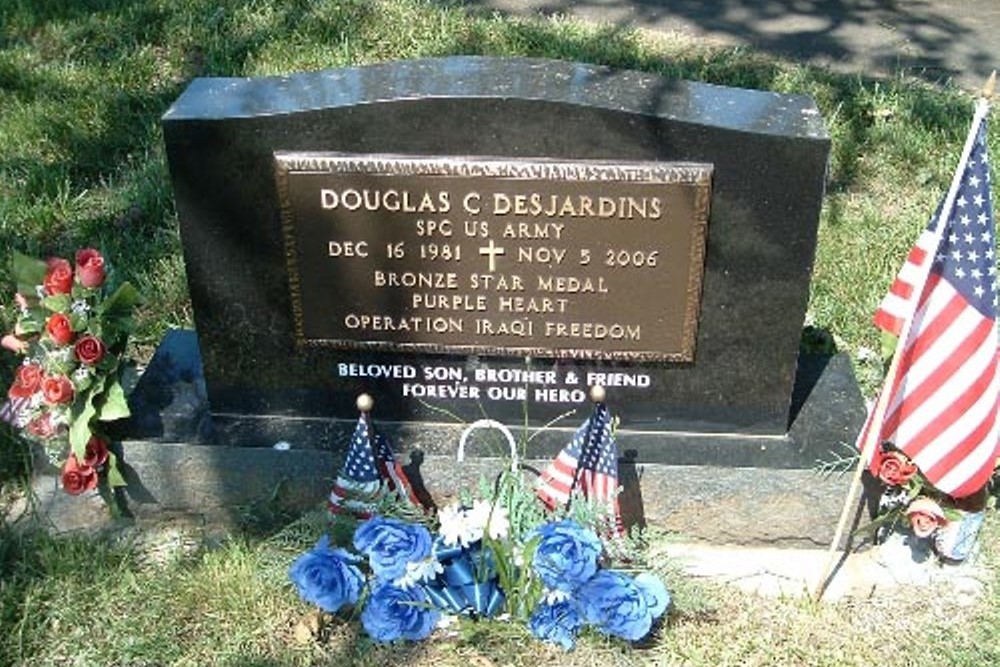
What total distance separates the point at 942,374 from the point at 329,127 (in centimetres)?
198

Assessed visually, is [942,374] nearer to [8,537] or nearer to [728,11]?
[8,537]

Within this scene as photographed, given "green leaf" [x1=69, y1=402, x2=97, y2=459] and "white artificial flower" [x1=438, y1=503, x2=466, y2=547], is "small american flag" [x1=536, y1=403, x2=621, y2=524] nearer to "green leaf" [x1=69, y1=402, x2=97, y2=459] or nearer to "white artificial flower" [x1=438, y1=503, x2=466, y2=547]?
"white artificial flower" [x1=438, y1=503, x2=466, y2=547]

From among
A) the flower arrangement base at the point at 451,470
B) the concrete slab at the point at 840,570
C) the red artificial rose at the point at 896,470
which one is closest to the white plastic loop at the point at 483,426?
the flower arrangement base at the point at 451,470

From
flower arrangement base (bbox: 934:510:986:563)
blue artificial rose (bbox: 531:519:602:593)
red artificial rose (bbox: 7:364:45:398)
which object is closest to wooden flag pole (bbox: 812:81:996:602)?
flower arrangement base (bbox: 934:510:986:563)

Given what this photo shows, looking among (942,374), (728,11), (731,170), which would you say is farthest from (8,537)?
(728,11)

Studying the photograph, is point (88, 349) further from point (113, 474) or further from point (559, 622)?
point (559, 622)

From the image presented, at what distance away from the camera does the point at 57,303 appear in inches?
151

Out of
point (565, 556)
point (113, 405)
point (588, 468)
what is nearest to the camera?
point (565, 556)

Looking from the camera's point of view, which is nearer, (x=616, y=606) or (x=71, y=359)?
(x=616, y=606)

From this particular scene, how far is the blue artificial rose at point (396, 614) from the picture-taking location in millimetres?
3596

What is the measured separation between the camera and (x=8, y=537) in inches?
160

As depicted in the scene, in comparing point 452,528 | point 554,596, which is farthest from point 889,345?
point 452,528

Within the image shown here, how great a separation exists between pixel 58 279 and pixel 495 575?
165cm

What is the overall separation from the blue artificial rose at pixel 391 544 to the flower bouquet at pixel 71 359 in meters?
0.94
